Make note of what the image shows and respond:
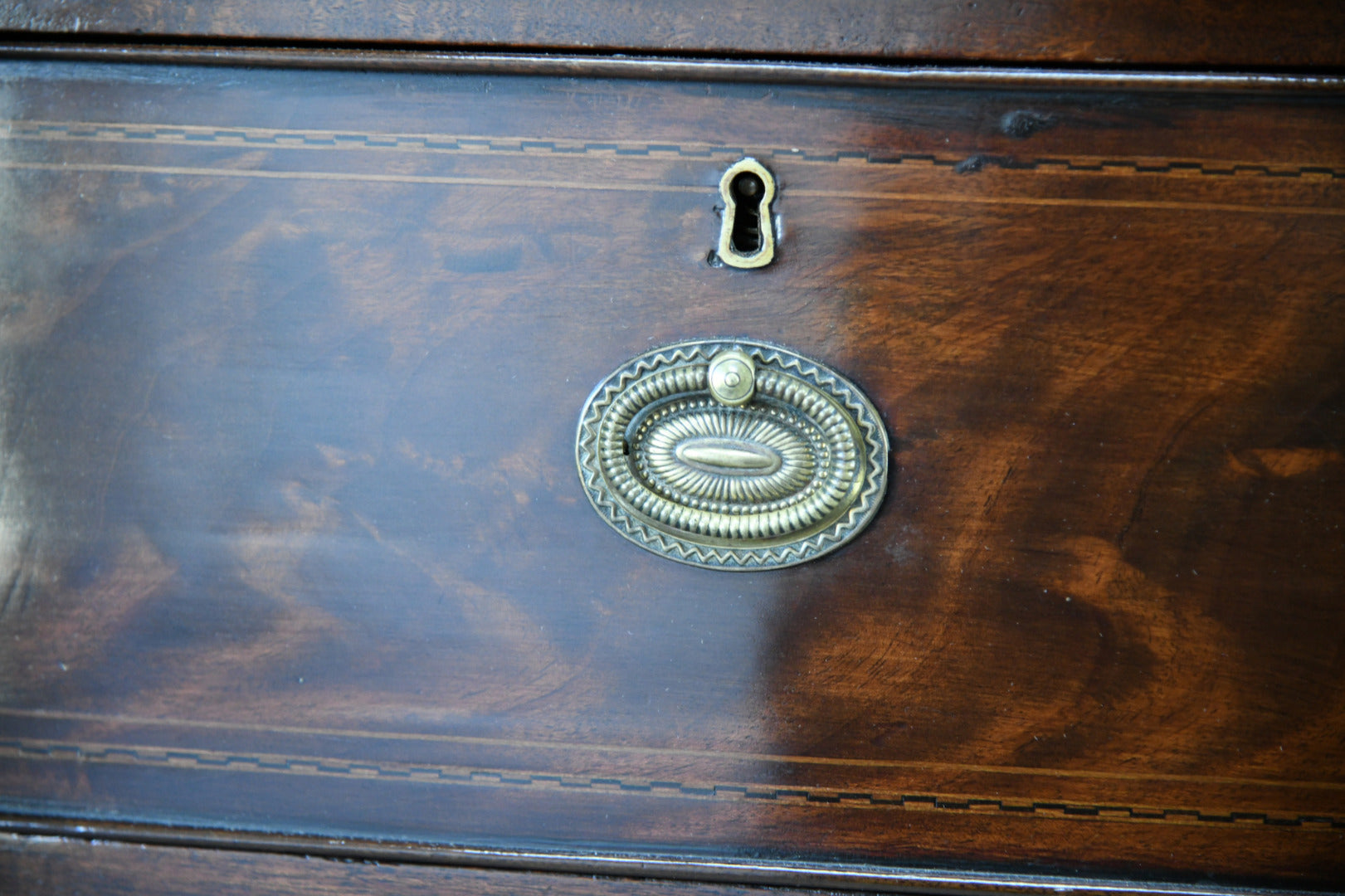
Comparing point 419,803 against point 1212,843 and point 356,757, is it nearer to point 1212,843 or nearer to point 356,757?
point 356,757

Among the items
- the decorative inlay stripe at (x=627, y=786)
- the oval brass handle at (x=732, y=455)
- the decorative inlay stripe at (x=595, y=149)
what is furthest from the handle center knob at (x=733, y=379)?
the decorative inlay stripe at (x=627, y=786)

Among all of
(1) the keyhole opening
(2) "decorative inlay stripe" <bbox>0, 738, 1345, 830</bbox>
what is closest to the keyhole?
(1) the keyhole opening

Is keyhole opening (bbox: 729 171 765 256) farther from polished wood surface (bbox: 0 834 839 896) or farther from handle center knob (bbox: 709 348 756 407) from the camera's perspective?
polished wood surface (bbox: 0 834 839 896)

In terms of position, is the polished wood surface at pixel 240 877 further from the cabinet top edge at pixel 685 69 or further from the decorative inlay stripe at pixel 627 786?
the cabinet top edge at pixel 685 69

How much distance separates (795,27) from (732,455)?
0.25 m

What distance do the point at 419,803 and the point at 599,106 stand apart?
1.50ft

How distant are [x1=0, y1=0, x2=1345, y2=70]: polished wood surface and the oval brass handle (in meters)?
0.18

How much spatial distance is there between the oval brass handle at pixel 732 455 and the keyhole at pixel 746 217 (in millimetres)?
52

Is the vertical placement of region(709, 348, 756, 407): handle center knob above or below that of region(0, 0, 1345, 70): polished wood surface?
below

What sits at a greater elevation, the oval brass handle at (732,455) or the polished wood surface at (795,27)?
the polished wood surface at (795,27)

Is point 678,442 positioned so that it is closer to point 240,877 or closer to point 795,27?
point 795,27

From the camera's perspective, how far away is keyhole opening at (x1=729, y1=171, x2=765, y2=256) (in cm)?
50

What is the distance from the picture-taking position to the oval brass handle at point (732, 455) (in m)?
0.50

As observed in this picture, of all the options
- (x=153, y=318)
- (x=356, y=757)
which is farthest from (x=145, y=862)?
(x=153, y=318)
